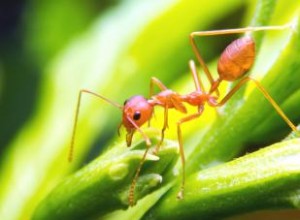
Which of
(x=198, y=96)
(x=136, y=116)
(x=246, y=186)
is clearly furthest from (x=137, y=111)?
(x=246, y=186)

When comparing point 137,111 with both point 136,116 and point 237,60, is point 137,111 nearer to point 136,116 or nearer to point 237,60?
point 136,116

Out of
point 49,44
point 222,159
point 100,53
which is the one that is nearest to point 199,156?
point 222,159

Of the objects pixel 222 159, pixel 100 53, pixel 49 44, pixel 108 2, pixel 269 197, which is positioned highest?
pixel 108 2

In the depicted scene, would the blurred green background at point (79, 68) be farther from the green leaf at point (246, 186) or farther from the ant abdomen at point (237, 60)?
the green leaf at point (246, 186)

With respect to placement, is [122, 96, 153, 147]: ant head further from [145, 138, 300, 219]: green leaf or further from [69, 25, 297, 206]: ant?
[145, 138, 300, 219]: green leaf

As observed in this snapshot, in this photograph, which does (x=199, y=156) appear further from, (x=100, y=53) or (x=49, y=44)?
(x=49, y=44)

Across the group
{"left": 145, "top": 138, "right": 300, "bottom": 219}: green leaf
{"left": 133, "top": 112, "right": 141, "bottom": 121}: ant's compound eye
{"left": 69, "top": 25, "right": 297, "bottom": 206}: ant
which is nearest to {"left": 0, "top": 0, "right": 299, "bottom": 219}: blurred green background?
{"left": 69, "top": 25, "right": 297, "bottom": 206}: ant
